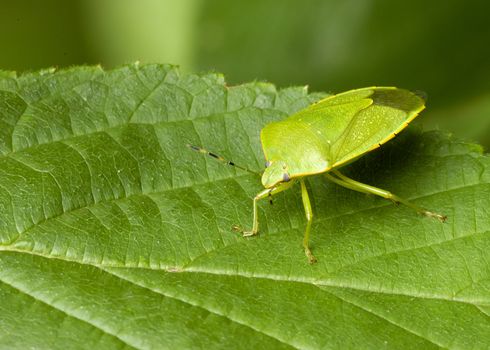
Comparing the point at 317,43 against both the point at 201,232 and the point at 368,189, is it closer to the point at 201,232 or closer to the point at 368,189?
the point at 368,189

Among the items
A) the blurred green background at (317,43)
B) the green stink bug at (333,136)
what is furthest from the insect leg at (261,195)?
the blurred green background at (317,43)

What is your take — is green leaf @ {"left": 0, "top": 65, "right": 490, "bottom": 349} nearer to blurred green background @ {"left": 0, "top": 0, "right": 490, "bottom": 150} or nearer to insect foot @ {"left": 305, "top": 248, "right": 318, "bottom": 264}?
insect foot @ {"left": 305, "top": 248, "right": 318, "bottom": 264}

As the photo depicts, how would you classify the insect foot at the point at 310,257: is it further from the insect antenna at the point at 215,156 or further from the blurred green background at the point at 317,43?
the blurred green background at the point at 317,43

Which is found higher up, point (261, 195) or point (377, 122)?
point (377, 122)

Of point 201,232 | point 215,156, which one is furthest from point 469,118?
point 201,232

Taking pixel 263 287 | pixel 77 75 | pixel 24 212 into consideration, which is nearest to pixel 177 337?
pixel 263 287

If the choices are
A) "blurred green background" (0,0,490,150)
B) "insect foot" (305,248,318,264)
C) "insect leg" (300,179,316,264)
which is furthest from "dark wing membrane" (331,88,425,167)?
"blurred green background" (0,0,490,150)
